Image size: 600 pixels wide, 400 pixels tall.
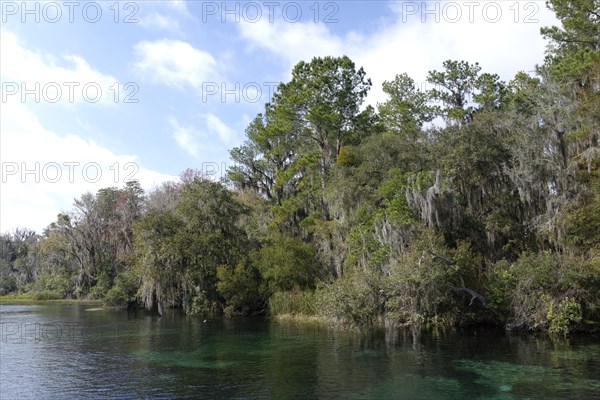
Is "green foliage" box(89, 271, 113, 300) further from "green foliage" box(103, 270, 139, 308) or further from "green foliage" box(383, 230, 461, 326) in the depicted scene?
"green foliage" box(383, 230, 461, 326)

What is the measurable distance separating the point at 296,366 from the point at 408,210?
12.6 m

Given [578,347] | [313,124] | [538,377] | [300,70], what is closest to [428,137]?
[313,124]

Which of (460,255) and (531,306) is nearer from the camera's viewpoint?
(531,306)

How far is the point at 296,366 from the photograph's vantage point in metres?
18.9

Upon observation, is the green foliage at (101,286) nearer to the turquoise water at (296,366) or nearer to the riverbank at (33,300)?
the riverbank at (33,300)

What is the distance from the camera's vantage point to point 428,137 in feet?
113

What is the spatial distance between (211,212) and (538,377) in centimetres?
2883

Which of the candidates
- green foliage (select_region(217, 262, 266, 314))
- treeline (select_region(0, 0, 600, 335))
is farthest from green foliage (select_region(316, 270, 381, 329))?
green foliage (select_region(217, 262, 266, 314))

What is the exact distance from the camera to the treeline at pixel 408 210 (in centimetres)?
2562

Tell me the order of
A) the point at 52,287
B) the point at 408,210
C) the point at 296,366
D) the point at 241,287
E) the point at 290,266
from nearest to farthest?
1. the point at 296,366
2. the point at 408,210
3. the point at 290,266
4. the point at 241,287
5. the point at 52,287

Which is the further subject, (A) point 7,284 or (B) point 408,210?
(A) point 7,284

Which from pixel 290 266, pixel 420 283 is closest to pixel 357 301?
pixel 420 283

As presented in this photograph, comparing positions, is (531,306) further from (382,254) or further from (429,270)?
(382,254)

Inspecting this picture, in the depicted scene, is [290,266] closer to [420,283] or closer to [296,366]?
[420,283]
